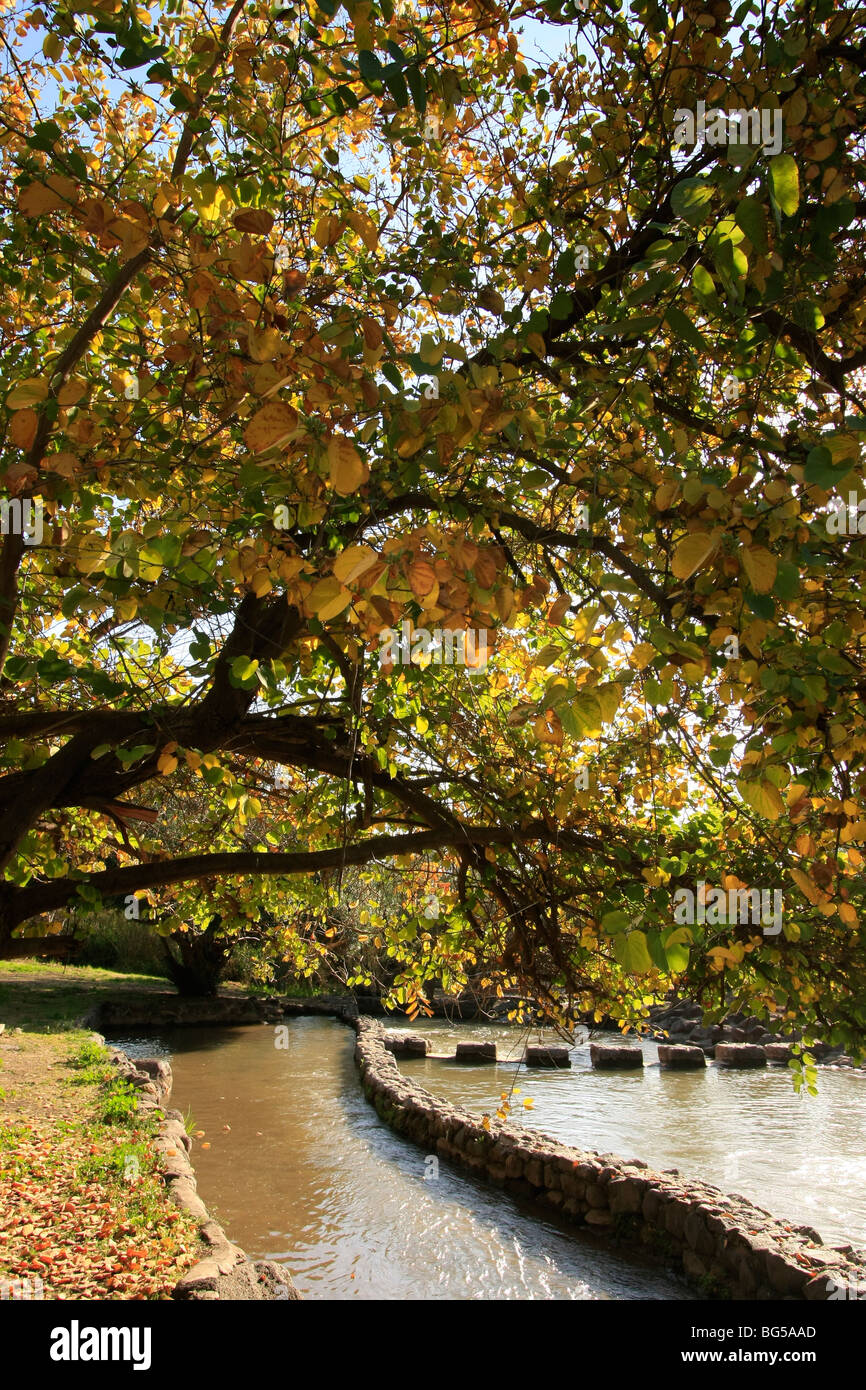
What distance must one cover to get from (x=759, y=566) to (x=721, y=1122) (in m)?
15.1

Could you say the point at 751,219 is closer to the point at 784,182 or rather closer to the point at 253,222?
the point at 784,182

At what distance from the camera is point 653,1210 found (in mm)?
8477

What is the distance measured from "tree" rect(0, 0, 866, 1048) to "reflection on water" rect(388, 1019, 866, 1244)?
5.57 meters

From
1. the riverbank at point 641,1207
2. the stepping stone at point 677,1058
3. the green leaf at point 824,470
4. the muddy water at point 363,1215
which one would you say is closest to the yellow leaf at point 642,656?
the green leaf at point 824,470

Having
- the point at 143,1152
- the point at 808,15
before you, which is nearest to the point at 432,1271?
the point at 143,1152

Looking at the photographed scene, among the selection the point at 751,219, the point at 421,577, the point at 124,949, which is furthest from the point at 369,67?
the point at 124,949

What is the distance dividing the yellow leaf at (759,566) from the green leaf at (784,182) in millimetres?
614

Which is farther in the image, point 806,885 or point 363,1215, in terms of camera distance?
point 363,1215

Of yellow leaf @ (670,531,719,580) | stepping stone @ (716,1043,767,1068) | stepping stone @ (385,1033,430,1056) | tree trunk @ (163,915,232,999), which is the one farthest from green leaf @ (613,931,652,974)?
tree trunk @ (163,915,232,999)

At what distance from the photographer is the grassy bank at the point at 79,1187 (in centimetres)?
478

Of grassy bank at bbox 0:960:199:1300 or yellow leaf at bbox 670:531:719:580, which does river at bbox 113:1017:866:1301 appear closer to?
grassy bank at bbox 0:960:199:1300

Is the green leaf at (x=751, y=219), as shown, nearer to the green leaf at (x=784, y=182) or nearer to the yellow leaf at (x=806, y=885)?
the green leaf at (x=784, y=182)

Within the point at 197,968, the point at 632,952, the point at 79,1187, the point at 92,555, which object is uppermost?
the point at 92,555
